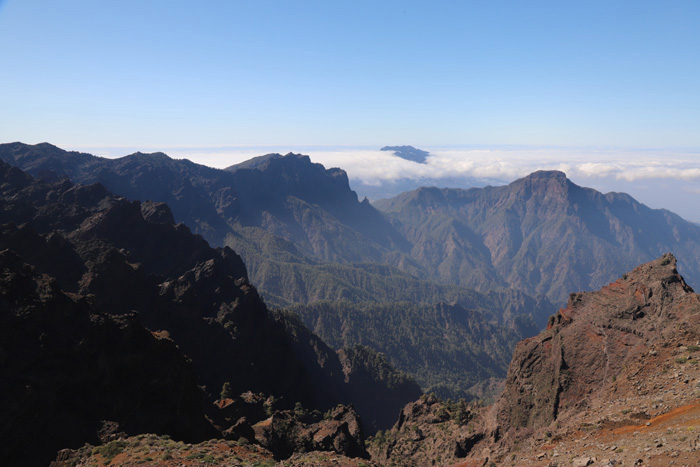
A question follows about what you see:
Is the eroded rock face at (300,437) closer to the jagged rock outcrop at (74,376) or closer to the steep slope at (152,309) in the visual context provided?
the jagged rock outcrop at (74,376)

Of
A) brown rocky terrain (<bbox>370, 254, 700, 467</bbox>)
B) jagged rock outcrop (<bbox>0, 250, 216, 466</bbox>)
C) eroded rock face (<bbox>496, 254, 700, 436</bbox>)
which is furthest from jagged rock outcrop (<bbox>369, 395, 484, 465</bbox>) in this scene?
jagged rock outcrop (<bbox>0, 250, 216, 466</bbox>)

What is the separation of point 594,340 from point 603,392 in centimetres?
865

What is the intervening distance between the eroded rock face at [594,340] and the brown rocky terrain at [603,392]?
0.12 meters

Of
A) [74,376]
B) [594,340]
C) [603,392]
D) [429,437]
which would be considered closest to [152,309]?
[74,376]

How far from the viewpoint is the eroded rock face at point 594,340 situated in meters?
43.2

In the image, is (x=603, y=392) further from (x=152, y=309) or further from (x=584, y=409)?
(x=152, y=309)

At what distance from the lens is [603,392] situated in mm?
41438

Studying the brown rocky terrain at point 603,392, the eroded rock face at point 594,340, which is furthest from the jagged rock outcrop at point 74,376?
the eroded rock face at point 594,340

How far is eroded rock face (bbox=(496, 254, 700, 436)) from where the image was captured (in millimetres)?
43219

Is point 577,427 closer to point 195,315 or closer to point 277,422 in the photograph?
point 277,422

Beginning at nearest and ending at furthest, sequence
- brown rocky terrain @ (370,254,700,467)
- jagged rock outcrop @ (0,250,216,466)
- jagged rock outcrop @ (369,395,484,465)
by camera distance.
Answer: brown rocky terrain @ (370,254,700,467) → jagged rock outcrop @ (0,250,216,466) → jagged rock outcrop @ (369,395,484,465)

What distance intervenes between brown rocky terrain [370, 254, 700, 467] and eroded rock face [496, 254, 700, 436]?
4.9 inches

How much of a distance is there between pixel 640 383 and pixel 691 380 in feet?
18.1

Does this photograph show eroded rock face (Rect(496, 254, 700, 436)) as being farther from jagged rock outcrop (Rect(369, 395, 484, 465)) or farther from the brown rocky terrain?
jagged rock outcrop (Rect(369, 395, 484, 465))
